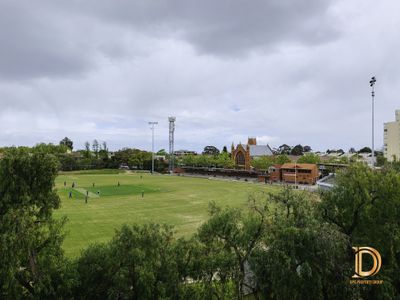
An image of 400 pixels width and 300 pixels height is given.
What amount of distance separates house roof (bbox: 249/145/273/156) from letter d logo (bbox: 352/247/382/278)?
115441mm

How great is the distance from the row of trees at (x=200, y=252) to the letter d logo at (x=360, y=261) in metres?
0.29

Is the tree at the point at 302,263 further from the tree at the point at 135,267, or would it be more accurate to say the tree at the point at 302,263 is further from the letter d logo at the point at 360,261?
the tree at the point at 135,267

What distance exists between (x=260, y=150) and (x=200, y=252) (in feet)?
396

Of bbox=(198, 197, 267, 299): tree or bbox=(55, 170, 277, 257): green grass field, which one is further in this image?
bbox=(55, 170, 277, 257): green grass field

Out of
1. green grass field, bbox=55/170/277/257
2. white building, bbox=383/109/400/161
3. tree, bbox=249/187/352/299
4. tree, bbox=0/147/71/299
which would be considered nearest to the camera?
tree, bbox=0/147/71/299

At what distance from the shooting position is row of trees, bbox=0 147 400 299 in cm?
1318

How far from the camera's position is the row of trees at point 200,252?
13180mm

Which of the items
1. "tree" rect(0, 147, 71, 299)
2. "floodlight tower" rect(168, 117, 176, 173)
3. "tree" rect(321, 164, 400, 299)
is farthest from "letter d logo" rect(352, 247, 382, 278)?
"floodlight tower" rect(168, 117, 176, 173)

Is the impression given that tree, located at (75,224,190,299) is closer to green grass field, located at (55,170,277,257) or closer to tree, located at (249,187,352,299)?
tree, located at (249,187,352,299)

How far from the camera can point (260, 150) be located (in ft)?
436

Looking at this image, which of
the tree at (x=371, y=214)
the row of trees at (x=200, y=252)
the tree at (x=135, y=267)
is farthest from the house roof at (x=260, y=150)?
the tree at (x=135, y=267)

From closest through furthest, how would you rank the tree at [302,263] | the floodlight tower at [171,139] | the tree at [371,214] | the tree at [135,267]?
the tree at [302,263] → the tree at [135,267] → the tree at [371,214] → the floodlight tower at [171,139]

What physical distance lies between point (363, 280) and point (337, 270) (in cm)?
163

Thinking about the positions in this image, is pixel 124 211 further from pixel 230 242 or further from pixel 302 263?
pixel 302 263
